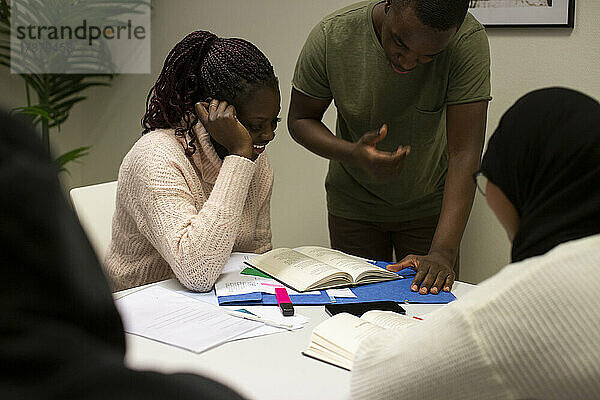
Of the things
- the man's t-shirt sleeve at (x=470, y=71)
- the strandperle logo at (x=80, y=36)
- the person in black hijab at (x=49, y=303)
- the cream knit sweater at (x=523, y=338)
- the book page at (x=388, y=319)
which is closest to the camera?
the person in black hijab at (x=49, y=303)

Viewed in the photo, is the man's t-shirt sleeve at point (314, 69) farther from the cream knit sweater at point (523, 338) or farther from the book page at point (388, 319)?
the cream knit sweater at point (523, 338)

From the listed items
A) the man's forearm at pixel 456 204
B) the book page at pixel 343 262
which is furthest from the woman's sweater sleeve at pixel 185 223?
the man's forearm at pixel 456 204

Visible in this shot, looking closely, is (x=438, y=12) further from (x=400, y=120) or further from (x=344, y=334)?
(x=344, y=334)

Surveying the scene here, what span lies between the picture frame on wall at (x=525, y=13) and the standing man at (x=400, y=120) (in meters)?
0.52

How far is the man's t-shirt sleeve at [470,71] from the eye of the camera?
6.48 ft

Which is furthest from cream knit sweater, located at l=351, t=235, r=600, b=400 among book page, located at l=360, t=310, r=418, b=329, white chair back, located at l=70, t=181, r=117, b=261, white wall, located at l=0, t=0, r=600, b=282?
white wall, located at l=0, t=0, r=600, b=282

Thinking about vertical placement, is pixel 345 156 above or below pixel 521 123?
below

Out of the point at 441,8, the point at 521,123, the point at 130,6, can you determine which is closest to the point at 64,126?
the point at 130,6

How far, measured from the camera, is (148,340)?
4.32 feet

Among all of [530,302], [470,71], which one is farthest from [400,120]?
[530,302]

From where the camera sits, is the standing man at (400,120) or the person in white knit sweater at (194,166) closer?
the person in white knit sweater at (194,166)

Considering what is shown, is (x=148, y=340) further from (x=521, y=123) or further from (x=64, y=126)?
(x=64, y=126)

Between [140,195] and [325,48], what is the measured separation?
79cm

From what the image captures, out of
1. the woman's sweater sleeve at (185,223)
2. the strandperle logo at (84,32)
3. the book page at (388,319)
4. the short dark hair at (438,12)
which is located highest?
the short dark hair at (438,12)
